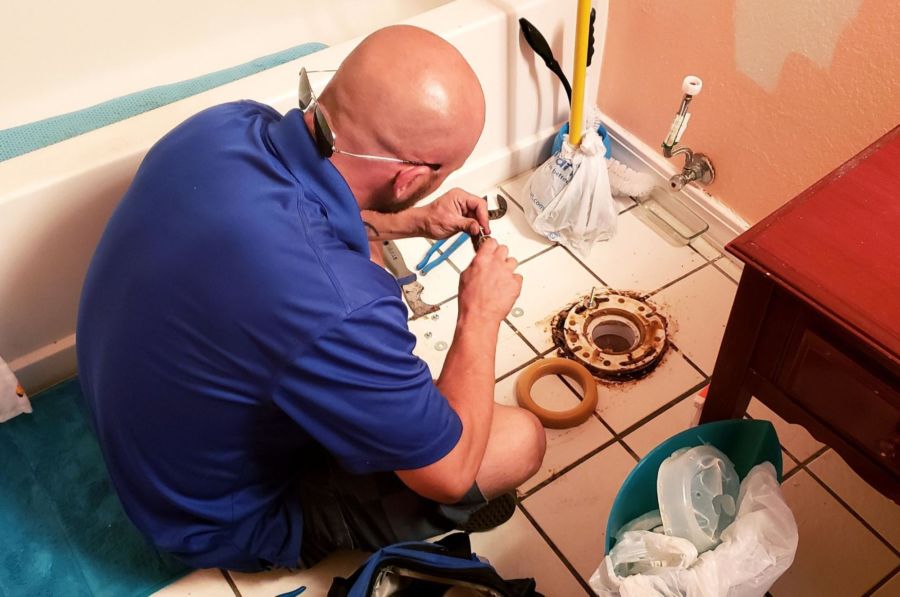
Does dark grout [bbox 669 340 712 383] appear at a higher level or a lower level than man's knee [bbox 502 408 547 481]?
lower

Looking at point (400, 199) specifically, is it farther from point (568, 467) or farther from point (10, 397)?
point (10, 397)

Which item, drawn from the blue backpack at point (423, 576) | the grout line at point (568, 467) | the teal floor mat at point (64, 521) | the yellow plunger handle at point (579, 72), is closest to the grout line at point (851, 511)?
the grout line at point (568, 467)

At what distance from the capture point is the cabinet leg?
86cm

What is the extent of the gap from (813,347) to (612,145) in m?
1.07

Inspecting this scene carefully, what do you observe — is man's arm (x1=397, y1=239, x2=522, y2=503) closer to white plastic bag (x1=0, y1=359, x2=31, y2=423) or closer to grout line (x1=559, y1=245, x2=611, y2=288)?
grout line (x1=559, y1=245, x2=611, y2=288)

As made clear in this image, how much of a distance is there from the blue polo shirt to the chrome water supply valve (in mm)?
788

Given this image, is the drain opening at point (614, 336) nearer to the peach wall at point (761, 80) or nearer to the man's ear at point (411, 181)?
the peach wall at point (761, 80)

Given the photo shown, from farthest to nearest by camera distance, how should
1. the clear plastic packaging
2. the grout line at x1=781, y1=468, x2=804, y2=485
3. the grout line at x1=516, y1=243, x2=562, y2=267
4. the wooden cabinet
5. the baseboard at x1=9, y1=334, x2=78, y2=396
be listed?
the grout line at x1=516, y1=243, x2=562, y2=267
the baseboard at x1=9, y1=334, x2=78, y2=396
the grout line at x1=781, y1=468, x2=804, y2=485
the clear plastic packaging
the wooden cabinet

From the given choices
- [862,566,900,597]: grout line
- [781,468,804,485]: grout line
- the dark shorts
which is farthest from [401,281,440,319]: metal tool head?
[862,566,900,597]: grout line

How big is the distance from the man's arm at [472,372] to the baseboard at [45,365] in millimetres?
795

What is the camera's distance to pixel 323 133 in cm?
90

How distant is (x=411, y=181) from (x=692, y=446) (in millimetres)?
507

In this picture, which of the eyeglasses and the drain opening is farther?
the drain opening

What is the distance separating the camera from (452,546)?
3.82 ft
